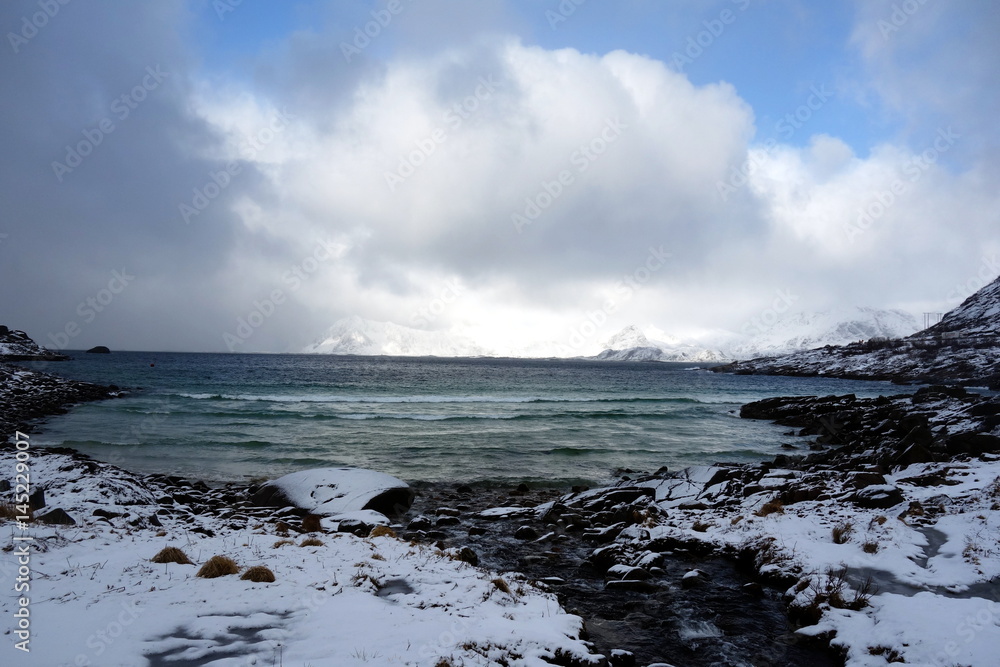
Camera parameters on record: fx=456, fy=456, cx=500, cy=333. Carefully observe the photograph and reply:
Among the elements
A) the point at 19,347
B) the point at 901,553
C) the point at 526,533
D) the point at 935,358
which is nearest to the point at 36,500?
the point at 526,533

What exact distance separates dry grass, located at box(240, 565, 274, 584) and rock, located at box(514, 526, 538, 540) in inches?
304

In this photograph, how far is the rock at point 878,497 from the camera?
12.3 m

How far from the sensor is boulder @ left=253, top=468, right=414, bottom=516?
51.4 feet

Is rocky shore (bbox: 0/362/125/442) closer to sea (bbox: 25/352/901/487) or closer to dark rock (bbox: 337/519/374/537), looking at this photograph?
sea (bbox: 25/352/901/487)

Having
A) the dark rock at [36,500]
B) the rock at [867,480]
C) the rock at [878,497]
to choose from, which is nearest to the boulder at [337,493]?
the dark rock at [36,500]

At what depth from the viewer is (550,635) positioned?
6570 mm

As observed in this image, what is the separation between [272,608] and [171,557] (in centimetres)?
323

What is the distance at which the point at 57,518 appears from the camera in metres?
11.3

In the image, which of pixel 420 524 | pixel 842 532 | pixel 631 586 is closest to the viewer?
pixel 631 586

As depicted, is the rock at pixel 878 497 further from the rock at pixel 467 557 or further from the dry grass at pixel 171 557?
the dry grass at pixel 171 557

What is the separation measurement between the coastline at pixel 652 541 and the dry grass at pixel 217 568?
228mm

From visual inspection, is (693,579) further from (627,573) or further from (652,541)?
(652,541)

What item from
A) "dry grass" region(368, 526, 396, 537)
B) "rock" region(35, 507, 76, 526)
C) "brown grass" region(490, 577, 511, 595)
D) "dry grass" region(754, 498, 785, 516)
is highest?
"dry grass" region(754, 498, 785, 516)

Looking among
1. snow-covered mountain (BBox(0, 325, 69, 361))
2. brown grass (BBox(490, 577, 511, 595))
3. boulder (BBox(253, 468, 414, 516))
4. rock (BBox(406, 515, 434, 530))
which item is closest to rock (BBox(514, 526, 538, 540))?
rock (BBox(406, 515, 434, 530))
